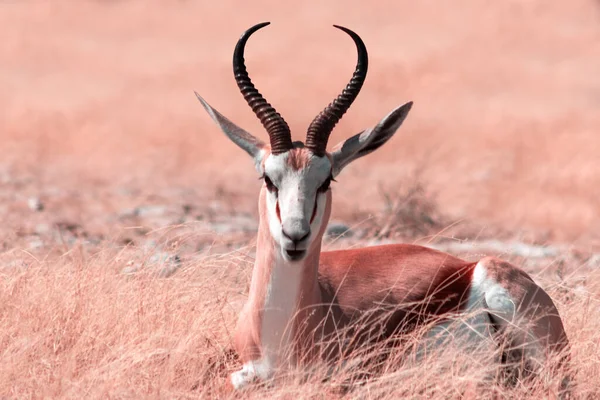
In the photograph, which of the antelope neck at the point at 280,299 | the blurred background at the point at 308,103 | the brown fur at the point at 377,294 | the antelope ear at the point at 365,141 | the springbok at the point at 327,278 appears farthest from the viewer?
the blurred background at the point at 308,103

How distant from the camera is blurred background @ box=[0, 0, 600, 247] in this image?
19.0 metres

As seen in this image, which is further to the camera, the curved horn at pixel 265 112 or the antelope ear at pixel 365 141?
the antelope ear at pixel 365 141

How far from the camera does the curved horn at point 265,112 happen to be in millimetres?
7043

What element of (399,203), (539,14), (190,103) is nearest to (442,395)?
(399,203)

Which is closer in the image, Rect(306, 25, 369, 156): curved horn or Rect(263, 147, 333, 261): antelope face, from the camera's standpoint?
Rect(263, 147, 333, 261): antelope face

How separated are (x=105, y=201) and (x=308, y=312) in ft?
34.5

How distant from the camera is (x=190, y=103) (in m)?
28.7

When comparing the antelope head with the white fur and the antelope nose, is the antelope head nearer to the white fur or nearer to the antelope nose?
the antelope nose

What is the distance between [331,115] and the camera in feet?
23.6

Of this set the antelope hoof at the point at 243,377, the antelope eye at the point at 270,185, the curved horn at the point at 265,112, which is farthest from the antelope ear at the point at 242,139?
the antelope hoof at the point at 243,377

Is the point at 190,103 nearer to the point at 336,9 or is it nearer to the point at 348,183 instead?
the point at 348,183

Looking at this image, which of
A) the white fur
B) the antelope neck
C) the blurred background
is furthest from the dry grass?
the blurred background

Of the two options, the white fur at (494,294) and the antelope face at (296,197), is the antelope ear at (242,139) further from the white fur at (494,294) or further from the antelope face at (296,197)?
the white fur at (494,294)

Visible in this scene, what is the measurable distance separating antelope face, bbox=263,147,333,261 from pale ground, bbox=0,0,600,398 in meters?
0.93
